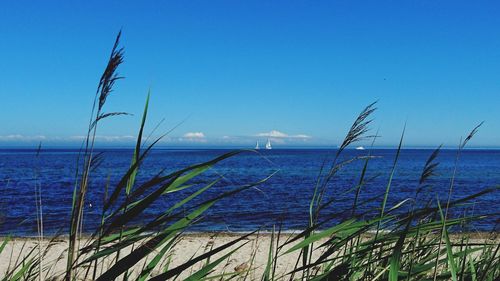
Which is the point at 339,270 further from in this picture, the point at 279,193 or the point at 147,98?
the point at 279,193

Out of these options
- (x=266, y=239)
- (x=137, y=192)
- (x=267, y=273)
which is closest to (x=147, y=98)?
(x=137, y=192)

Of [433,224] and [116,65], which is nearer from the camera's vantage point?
[116,65]

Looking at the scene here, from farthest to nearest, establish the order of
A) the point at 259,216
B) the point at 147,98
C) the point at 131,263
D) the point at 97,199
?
the point at 97,199
the point at 259,216
the point at 147,98
the point at 131,263

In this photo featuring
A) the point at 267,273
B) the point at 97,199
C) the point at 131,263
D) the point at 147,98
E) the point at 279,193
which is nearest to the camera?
the point at 131,263

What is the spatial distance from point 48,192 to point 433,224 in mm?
33144

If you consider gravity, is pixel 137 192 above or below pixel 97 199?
above

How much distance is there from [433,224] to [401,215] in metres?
0.26

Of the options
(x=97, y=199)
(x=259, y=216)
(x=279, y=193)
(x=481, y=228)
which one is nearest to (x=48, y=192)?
(x=97, y=199)

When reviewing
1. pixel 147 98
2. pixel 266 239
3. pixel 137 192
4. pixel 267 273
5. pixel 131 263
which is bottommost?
pixel 266 239

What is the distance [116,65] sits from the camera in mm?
1838

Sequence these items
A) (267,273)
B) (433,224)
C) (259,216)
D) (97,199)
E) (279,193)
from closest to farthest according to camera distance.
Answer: (433,224)
(267,273)
(259,216)
(97,199)
(279,193)

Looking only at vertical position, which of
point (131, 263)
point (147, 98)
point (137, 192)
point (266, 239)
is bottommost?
point (266, 239)

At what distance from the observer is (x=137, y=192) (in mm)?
1880

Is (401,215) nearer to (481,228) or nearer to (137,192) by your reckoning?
(137,192)
